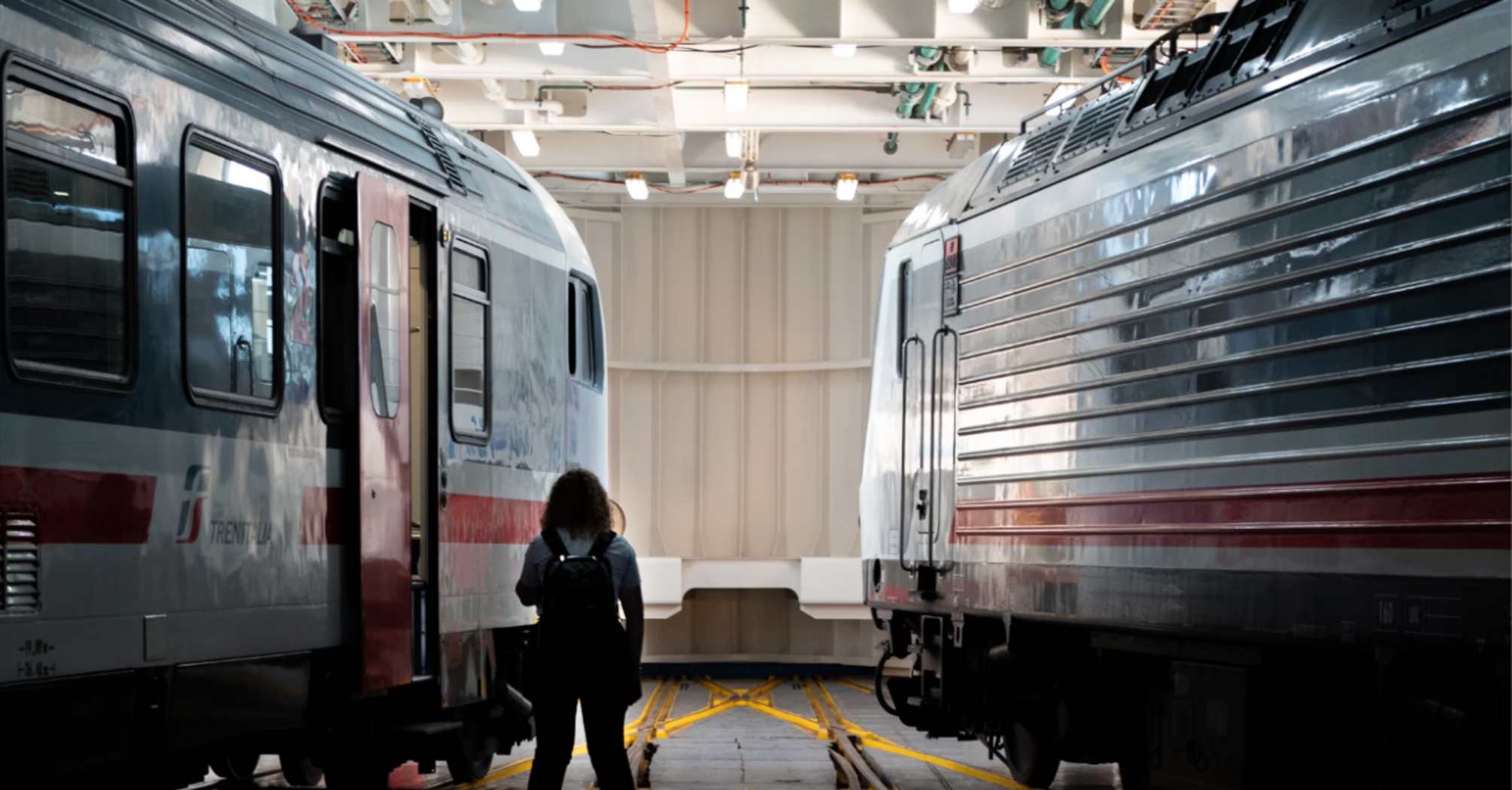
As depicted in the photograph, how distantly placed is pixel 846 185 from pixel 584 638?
1275 centimetres

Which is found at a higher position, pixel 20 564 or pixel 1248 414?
pixel 1248 414

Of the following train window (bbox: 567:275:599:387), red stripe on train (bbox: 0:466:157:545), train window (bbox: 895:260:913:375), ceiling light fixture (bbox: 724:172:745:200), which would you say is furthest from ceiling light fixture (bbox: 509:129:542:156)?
red stripe on train (bbox: 0:466:157:545)

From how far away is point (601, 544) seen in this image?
24.8 feet

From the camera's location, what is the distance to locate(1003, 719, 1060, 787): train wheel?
9.91m

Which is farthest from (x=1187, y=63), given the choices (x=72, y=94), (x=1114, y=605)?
(x=72, y=94)

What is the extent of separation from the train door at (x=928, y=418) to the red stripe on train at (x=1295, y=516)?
128 centimetres

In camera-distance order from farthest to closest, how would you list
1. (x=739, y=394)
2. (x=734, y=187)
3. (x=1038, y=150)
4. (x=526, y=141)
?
(x=739, y=394) → (x=734, y=187) → (x=526, y=141) → (x=1038, y=150)

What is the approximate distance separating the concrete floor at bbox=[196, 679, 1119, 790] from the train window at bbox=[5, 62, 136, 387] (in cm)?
585

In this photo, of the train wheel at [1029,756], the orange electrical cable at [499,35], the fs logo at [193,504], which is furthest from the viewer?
the orange electrical cable at [499,35]

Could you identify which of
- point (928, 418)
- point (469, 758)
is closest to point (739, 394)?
point (928, 418)

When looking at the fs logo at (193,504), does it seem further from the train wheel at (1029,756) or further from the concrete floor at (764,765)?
the train wheel at (1029,756)

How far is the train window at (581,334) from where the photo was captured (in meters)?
11.3

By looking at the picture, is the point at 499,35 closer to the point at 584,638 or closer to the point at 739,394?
the point at 584,638

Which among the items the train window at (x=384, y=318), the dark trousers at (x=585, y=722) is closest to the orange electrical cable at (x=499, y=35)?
the train window at (x=384, y=318)
